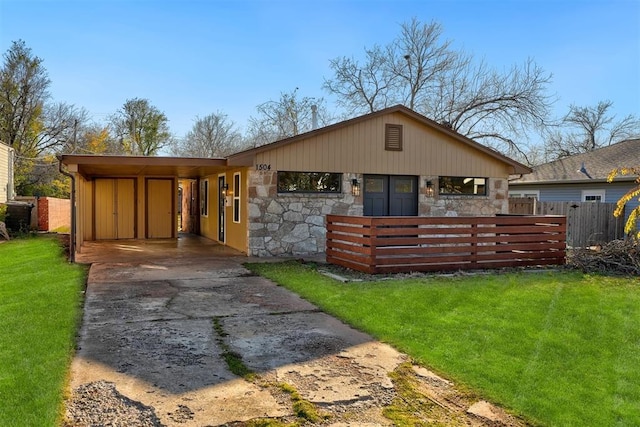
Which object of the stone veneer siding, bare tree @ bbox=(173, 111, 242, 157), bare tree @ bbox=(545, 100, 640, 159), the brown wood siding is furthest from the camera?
bare tree @ bbox=(173, 111, 242, 157)

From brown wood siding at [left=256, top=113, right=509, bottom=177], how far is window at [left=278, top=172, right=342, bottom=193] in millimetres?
185

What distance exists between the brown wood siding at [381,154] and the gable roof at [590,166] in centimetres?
496

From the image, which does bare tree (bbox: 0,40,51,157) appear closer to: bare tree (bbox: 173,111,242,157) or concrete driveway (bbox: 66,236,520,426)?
bare tree (bbox: 173,111,242,157)

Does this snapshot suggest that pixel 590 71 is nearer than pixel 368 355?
No

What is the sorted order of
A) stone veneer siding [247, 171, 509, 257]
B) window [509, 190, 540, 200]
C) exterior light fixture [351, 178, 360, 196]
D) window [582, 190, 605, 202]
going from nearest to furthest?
stone veneer siding [247, 171, 509, 257] < exterior light fixture [351, 178, 360, 196] < window [582, 190, 605, 202] < window [509, 190, 540, 200]

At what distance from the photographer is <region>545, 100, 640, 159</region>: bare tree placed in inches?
1337

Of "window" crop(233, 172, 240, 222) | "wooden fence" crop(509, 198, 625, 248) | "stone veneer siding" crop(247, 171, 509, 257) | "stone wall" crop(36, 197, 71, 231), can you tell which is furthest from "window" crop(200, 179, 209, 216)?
"wooden fence" crop(509, 198, 625, 248)

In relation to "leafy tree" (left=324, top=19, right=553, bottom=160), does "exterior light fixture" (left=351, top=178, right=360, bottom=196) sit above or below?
below

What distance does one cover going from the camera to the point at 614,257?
921cm

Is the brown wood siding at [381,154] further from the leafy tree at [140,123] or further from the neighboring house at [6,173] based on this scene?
the leafy tree at [140,123]

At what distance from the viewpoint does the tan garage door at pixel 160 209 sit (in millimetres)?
15828

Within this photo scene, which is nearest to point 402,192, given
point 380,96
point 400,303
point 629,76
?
point 400,303

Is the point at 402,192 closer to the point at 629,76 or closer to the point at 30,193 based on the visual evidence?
the point at 629,76

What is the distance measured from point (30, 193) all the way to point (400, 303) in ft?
89.7
